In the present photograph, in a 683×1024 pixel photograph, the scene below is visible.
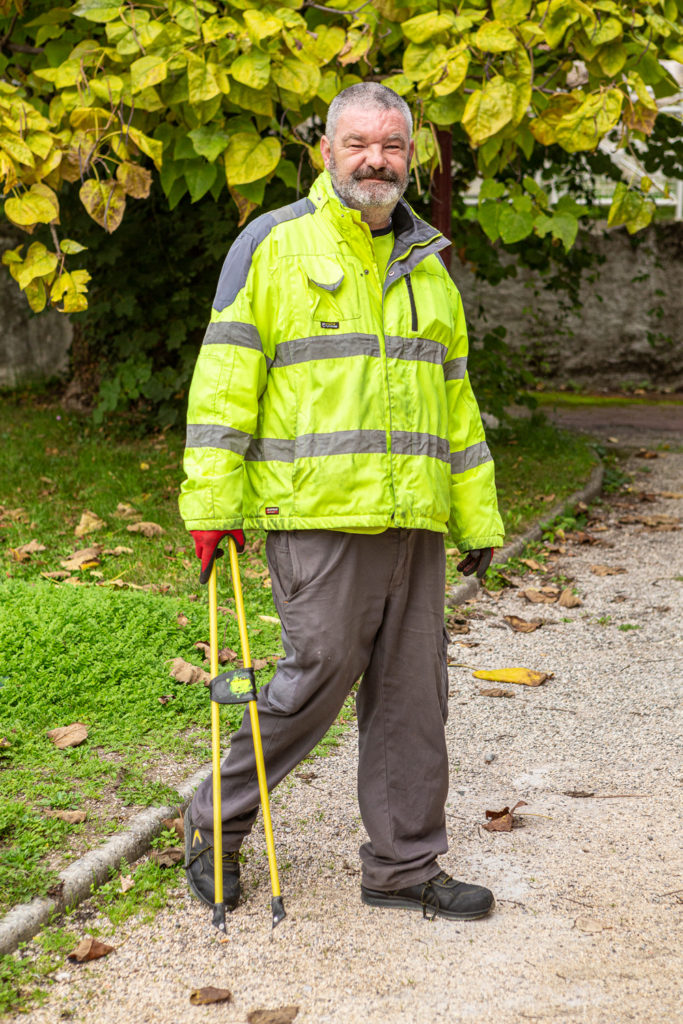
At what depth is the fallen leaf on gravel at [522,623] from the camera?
232 inches

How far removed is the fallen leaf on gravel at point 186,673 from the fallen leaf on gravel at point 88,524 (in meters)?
2.34

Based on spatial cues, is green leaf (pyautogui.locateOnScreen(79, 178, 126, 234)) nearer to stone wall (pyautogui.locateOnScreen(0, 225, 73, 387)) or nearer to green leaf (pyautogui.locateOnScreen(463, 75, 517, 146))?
green leaf (pyautogui.locateOnScreen(463, 75, 517, 146))

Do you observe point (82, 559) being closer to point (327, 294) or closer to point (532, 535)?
point (532, 535)

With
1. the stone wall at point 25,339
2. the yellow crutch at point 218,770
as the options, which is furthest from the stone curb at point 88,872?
the stone wall at point 25,339

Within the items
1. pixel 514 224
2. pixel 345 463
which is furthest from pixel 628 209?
pixel 345 463

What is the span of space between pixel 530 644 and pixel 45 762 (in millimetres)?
2628

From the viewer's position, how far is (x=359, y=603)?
3.06 m

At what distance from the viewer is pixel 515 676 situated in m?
5.20

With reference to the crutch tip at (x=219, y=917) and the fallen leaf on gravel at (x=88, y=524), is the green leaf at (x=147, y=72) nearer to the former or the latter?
the fallen leaf on gravel at (x=88, y=524)

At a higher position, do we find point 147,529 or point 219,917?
point 147,529

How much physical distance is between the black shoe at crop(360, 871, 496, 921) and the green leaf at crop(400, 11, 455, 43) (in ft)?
12.5

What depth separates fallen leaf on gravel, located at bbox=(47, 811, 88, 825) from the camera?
361 cm

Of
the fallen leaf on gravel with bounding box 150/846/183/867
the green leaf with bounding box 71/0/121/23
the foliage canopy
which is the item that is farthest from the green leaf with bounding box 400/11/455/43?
the fallen leaf on gravel with bounding box 150/846/183/867

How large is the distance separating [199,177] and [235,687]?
3590mm
